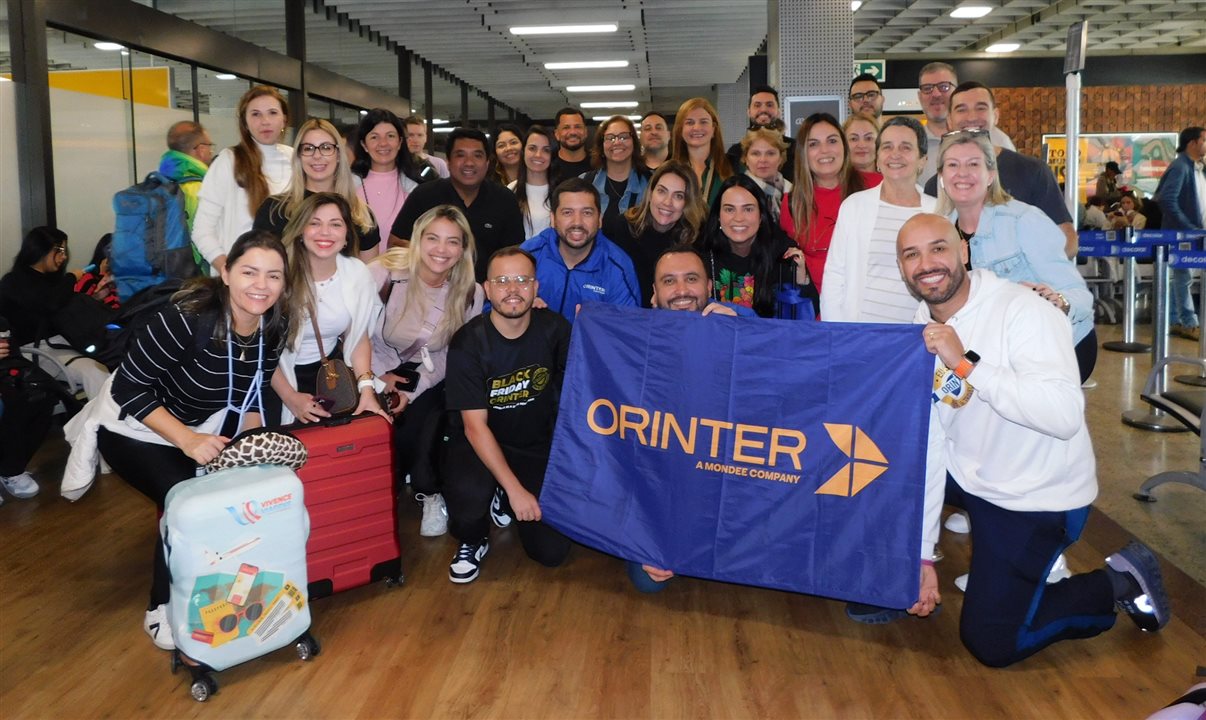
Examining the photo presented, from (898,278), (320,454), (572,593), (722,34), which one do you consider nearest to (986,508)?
(898,278)

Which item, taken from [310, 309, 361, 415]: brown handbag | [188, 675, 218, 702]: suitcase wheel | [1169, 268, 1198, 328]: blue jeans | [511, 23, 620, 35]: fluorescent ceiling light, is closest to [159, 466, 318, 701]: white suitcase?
[188, 675, 218, 702]: suitcase wheel

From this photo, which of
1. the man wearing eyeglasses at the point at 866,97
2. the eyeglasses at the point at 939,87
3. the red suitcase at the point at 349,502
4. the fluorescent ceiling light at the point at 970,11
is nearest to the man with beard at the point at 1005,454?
the red suitcase at the point at 349,502

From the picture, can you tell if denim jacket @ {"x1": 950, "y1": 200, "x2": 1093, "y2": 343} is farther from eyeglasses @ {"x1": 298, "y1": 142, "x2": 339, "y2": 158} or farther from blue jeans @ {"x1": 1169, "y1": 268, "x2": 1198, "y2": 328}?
blue jeans @ {"x1": 1169, "y1": 268, "x2": 1198, "y2": 328}

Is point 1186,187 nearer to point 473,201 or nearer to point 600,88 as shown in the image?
point 473,201

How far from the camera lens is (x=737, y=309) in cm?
381

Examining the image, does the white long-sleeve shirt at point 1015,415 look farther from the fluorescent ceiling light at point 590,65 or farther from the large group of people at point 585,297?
the fluorescent ceiling light at point 590,65

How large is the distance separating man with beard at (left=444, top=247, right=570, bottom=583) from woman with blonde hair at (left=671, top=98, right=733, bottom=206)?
161 cm

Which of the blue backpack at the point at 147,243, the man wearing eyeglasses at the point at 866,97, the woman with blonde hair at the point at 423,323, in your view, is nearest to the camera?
the woman with blonde hair at the point at 423,323

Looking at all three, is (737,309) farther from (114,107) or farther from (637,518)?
(114,107)

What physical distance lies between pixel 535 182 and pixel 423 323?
155cm

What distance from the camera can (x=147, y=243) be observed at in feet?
17.9

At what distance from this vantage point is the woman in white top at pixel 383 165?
17.3ft

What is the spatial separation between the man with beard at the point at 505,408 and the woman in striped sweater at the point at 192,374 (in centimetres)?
81

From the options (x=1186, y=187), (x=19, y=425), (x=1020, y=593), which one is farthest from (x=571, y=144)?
(x=1186, y=187)
